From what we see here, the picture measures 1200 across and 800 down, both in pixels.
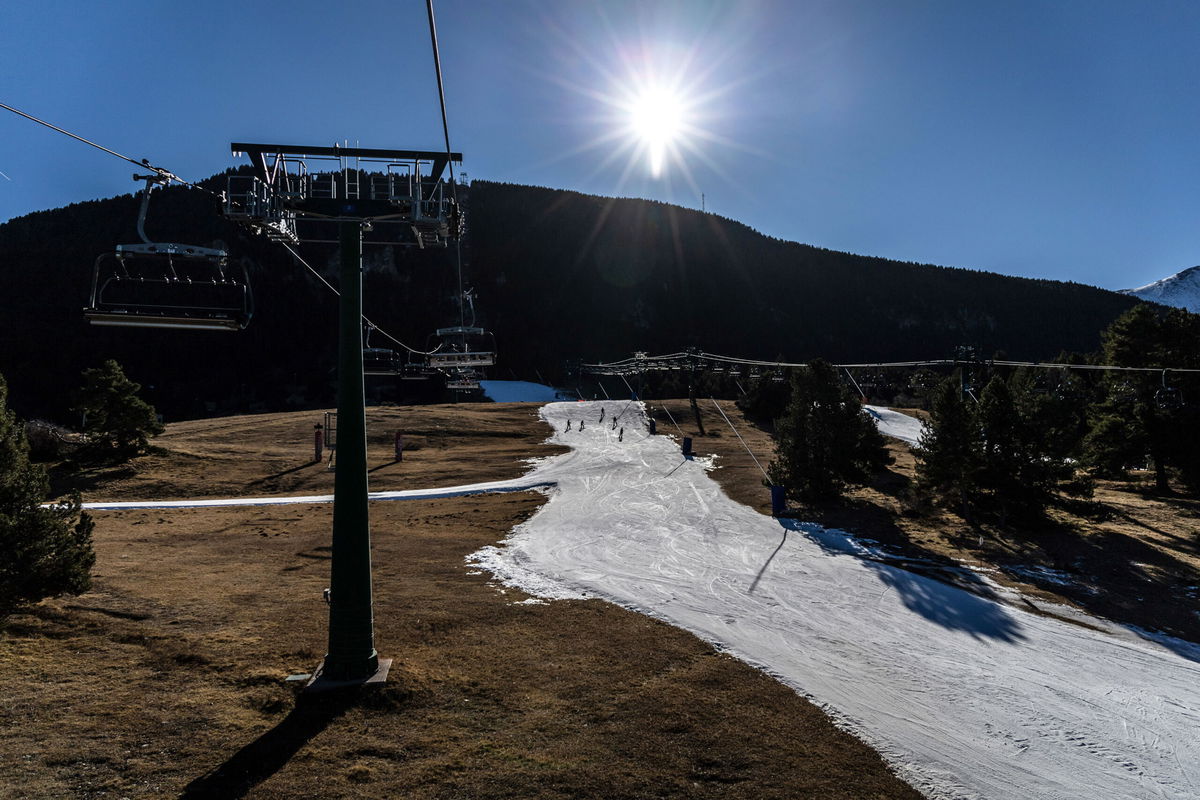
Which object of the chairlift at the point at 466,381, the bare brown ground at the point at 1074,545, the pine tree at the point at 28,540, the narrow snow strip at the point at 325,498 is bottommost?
the bare brown ground at the point at 1074,545

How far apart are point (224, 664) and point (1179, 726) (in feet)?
58.6

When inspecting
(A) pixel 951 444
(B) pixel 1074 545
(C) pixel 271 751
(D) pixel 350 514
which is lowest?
(B) pixel 1074 545

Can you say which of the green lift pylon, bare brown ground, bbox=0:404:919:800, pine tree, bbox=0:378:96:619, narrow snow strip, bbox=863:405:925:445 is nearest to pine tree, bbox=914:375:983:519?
bare brown ground, bbox=0:404:919:800

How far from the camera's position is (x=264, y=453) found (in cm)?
4406

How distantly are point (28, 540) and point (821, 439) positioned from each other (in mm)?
29297

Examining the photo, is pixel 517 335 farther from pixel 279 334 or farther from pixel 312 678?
pixel 312 678

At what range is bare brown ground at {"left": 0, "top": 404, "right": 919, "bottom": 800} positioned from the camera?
295 inches

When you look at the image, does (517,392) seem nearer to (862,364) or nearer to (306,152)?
(862,364)

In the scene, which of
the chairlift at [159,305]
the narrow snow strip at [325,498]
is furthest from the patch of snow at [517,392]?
the chairlift at [159,305]

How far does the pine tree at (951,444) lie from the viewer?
26.7m

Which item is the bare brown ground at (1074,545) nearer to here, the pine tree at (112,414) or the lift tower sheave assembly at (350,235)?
the lift tower sheave assembly at (350,235)

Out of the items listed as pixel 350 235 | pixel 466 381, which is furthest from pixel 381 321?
pixel 350 235

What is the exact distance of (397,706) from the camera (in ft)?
30.5

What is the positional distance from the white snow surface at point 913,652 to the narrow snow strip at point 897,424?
3589 cm
